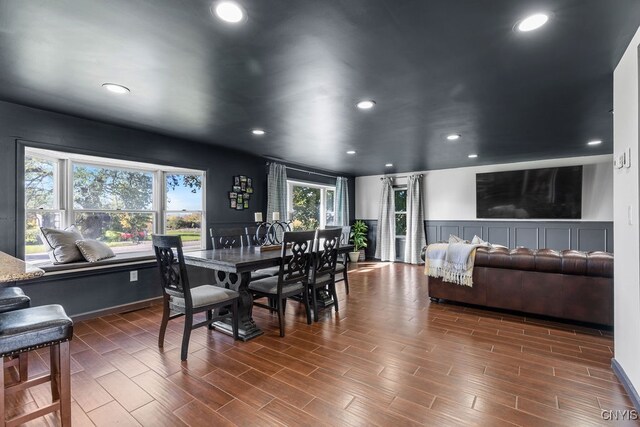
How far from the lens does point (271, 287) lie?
304 cm

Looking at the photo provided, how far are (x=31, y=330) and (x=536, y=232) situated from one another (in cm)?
728

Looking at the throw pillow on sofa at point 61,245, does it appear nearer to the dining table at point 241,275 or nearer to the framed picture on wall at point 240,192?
the dining table at point 241,275

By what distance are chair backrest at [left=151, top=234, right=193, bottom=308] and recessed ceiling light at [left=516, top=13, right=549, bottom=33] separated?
2647mm

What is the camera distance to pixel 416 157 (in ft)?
18.4

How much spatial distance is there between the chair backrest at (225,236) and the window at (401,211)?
175 inches

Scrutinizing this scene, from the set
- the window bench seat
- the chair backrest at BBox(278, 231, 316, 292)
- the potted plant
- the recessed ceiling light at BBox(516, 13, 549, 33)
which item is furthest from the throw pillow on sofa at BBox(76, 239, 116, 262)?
the potted plant

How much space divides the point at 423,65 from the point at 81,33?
2.22 m

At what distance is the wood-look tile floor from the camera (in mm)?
1771

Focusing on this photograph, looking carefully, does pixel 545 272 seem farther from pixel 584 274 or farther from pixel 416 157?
pixel 416 157

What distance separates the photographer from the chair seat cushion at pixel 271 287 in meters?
3.00

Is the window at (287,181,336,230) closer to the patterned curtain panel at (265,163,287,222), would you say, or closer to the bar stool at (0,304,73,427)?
the patterned curtain panel at (265,163,287,222)

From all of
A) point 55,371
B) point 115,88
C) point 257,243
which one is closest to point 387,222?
point 257,243

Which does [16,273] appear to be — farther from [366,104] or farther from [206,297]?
[366,104]

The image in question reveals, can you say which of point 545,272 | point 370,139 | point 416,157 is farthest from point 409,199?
point 545,272
